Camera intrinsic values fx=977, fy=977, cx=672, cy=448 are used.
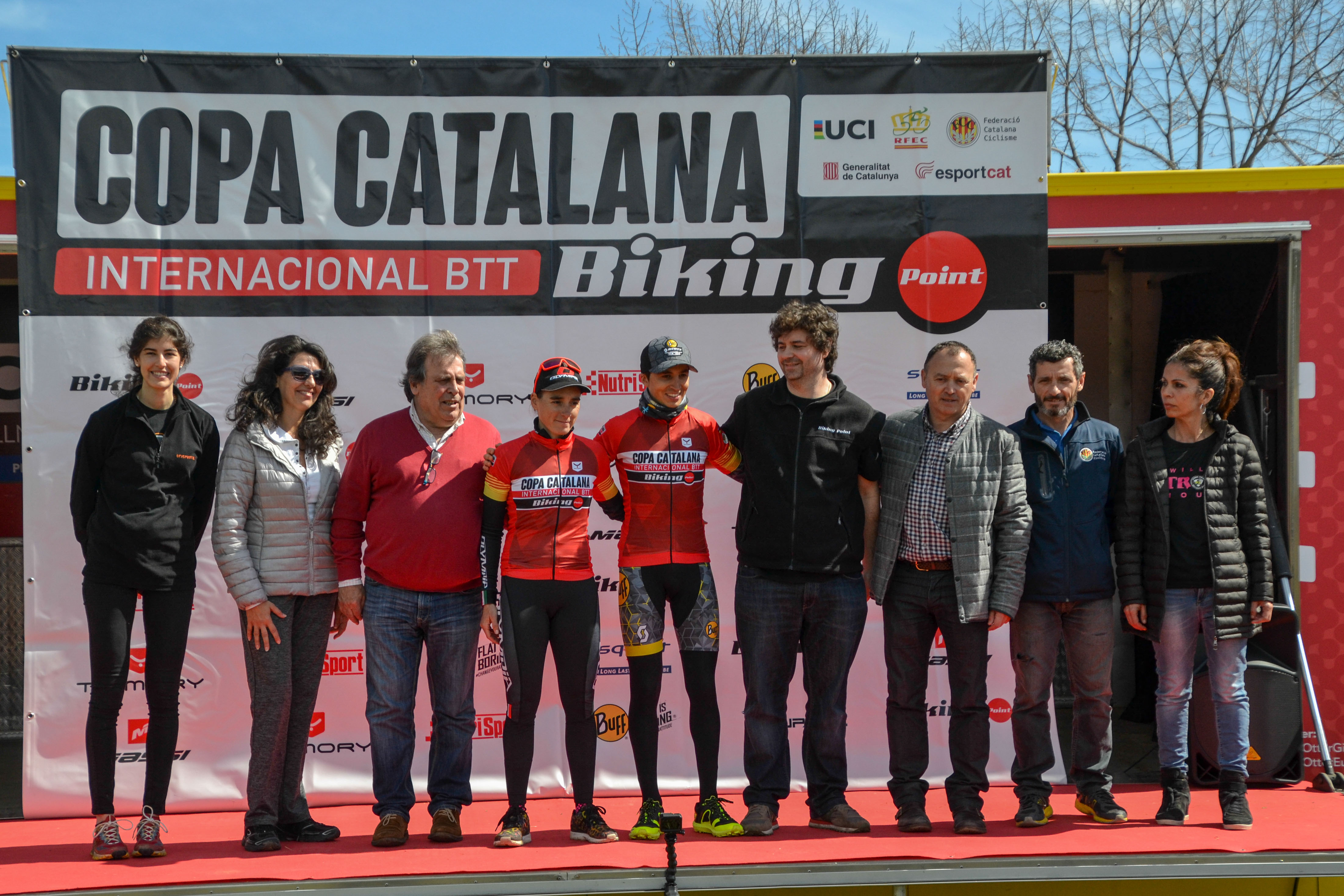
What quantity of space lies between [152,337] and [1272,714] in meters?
4.64

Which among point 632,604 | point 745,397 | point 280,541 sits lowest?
point 632,604

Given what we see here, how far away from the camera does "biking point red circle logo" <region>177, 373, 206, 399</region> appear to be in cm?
412

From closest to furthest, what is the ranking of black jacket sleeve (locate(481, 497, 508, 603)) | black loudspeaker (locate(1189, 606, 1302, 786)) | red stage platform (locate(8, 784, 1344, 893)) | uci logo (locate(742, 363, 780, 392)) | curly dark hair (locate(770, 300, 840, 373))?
1. red stage platform (locate(8, 784, 1344, 893))
2. black jacket sleeve (locate(481, 497, 508, 603))
3. curly dark hair (locate(770, 300, 840, 373))
4. black loudspeaker (locate(1189, 606, 1302, 786))
5. uci logo (locate(742, 363, 780, 392))

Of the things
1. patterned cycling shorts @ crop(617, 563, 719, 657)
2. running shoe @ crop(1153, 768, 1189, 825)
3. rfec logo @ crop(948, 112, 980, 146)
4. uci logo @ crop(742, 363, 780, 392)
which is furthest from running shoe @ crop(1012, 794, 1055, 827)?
rfec logo @ crop(948, 112, 980, 146)

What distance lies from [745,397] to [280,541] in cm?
170

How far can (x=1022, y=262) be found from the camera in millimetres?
4324

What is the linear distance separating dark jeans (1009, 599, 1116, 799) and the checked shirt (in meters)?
0.44

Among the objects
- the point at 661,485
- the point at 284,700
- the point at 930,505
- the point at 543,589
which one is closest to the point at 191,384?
the point at 284,700

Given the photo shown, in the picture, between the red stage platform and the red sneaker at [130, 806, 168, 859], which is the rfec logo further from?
the red sneaker at [130, 806, 168, 859]

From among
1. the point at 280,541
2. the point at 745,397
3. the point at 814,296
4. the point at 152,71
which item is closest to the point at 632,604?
the point at 745,397

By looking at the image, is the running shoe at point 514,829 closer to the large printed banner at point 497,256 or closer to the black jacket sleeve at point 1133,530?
the large printed banner at point 497,256

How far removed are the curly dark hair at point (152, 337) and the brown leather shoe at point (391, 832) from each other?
67.5 inches

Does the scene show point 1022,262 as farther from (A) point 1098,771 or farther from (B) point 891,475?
(A) point 1098,771

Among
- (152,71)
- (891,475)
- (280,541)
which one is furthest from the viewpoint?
(152,71)
